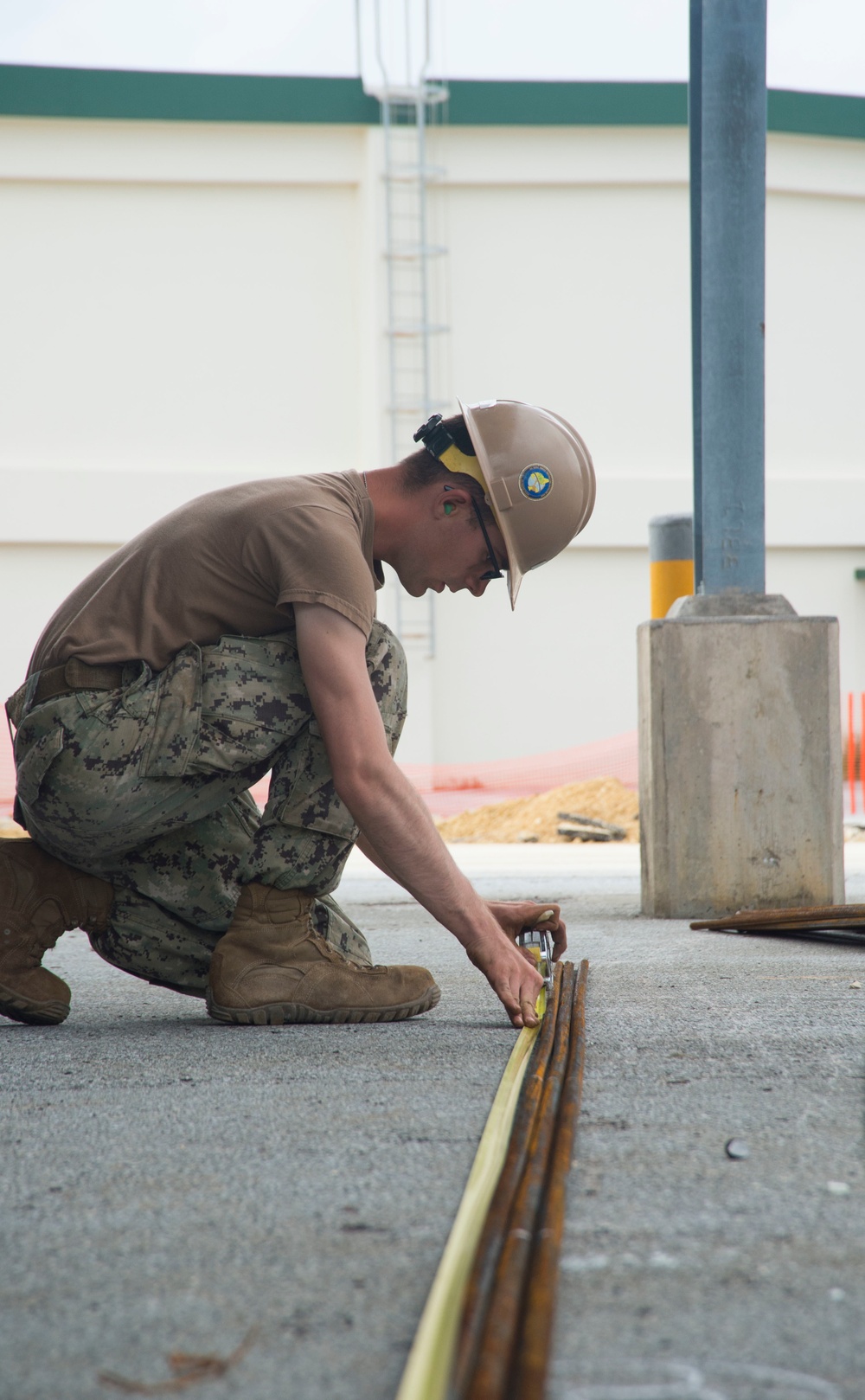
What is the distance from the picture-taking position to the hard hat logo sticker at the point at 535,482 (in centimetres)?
239

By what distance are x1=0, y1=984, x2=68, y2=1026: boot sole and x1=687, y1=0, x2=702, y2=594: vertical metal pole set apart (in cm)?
275

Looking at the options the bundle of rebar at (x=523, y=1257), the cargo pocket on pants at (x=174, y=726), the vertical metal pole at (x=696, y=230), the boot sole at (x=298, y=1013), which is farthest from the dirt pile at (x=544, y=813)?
the bundle of rebar at (x=523, y=1257)

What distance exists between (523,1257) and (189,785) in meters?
1.33

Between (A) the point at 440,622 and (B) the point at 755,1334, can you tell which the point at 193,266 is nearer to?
(A) the point at 440,622

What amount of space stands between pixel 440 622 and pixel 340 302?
380cm

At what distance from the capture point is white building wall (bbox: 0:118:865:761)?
45.0 ft

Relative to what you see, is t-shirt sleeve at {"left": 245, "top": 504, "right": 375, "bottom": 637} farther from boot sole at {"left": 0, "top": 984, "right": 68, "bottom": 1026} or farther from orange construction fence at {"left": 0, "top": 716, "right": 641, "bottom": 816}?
orange construction fence at {"left": 0, "top": 716, "right": 641, "bottom": 816}

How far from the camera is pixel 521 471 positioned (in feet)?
7.85

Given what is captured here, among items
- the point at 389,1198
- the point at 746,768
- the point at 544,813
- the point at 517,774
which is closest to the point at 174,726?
the point at 389,1198

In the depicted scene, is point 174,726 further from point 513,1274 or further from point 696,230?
point 696,230

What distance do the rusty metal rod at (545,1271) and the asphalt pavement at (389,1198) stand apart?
0.02 metres

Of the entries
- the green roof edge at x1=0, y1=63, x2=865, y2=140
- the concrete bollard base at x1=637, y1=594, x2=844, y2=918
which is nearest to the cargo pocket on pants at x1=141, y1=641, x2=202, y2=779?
the concrete bollard base at x1=637, y1=594, x2=844, y2=918

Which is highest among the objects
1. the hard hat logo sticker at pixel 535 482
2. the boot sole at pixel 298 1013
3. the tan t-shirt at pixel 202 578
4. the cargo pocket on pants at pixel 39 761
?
the hard hat logo sticker at pixel 535 482

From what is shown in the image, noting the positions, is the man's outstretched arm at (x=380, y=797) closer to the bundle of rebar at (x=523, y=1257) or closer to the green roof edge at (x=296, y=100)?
the bundle of rebar at (x=523, y=1257)
